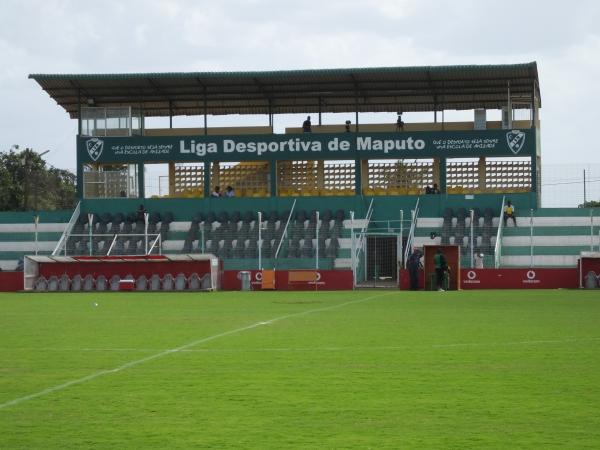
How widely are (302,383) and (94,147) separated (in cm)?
5148

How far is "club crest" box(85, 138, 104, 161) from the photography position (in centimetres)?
6341

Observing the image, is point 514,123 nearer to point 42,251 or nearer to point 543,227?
point 543,227

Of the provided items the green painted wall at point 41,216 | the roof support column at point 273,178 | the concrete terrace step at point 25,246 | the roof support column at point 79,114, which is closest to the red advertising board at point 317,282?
the roof support column at point 273,178

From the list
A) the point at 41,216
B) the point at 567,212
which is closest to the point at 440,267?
the point at 567,212

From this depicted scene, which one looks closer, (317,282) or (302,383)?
(302,383)

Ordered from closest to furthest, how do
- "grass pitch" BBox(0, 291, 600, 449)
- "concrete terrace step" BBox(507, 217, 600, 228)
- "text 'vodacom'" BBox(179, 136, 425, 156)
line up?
"grass pitch" BBox(0, 291, 600, 449), "concrete terrace step" BBox(507, 217, 600, 228), "text 'vodacom'" BBox(179, 136, 425, 156)

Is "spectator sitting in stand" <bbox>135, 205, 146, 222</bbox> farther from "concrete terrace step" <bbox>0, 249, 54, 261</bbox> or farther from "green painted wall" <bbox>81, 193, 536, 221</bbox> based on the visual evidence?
"concrete terrace step" <bbox>0, 249, 54, 261</bbox>

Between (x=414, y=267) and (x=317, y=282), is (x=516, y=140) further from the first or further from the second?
(x=317, y=282)

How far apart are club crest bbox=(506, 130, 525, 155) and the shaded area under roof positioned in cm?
273

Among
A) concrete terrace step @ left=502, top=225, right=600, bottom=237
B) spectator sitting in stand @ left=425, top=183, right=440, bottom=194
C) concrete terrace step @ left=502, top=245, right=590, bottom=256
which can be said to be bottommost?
concrete terrace step @ left=502, top=245, right=590, bottom=256

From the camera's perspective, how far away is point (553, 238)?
53.8m

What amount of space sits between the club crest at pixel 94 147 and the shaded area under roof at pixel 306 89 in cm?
243

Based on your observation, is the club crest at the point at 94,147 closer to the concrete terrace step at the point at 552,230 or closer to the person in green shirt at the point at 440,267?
the concrete terrace step at the point at 552,230

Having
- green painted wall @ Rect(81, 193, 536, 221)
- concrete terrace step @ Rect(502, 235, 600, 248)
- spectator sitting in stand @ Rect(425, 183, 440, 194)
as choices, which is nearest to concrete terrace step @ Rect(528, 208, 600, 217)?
concrete terrace step @ Rect(502, 235, 600, 248)
